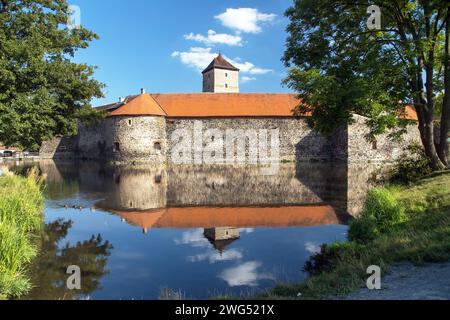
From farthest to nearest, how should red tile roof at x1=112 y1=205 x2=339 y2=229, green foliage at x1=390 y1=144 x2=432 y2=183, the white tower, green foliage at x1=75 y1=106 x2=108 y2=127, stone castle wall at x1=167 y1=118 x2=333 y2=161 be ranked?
1. the white tower
2. stone castle wall at x1=167 y1=118 x2=333 y2=161
3. green foliage at x1=75 y1=106 x2=108 y2=127
4. green foliage at x1=390 y1=144 x2=432 y2=183
5. red tile roof at x1=112 y1=205 x2=339 y2=229

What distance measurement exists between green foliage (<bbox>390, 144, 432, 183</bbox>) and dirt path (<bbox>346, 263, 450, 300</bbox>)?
27.8ft

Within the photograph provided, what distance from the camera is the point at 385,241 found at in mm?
6699

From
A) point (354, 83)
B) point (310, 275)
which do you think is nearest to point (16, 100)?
point (354, 83)

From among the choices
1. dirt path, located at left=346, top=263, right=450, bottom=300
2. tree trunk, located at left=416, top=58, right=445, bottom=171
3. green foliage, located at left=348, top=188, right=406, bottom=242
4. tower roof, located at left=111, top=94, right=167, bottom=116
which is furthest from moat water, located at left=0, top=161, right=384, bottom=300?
tower roof, located at left=111, top=94, right=167, bottom=116

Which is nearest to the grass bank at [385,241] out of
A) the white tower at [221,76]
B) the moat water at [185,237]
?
the moat water at [185,237]

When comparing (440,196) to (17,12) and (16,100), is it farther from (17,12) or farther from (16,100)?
(17,12)

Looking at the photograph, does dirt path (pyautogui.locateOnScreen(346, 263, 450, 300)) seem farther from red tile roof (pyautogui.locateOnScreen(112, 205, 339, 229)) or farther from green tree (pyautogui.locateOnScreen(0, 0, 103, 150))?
green tree (pyautogui.locateOnScreen(0, 0, 103, 150))

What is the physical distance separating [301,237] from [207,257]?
2.65 m

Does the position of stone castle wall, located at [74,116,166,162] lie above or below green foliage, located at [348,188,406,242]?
above

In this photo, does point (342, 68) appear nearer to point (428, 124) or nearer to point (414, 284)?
point (428, 124)

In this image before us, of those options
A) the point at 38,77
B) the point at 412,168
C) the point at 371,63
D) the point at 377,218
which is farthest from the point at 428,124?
the point at 38,77

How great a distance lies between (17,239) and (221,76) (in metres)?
48.7

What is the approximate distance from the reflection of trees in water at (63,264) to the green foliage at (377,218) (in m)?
5.34

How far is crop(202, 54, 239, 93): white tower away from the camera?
174 feet
